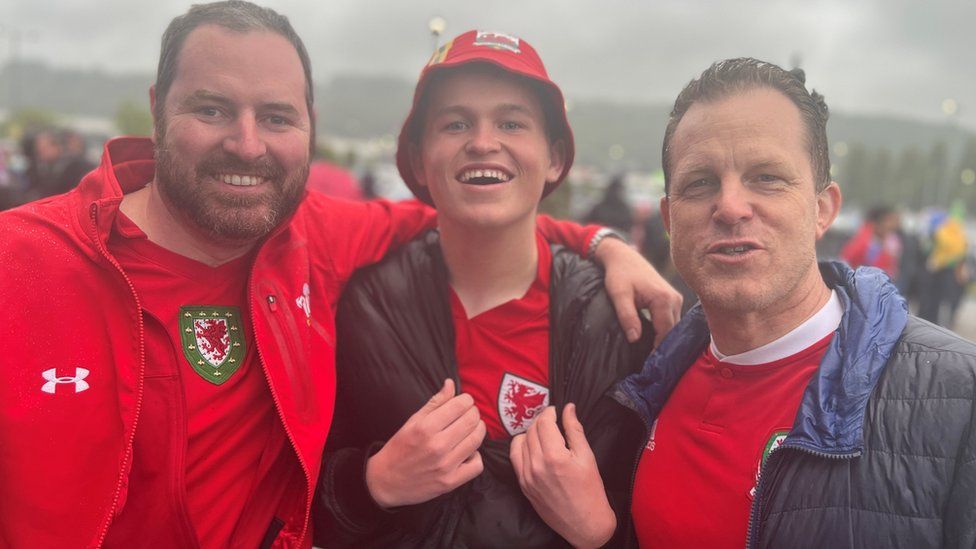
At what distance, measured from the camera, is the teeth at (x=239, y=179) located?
202 cm

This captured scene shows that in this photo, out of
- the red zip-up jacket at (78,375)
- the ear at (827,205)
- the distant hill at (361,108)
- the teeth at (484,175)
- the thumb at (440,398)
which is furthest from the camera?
the distant hill at (361,108)

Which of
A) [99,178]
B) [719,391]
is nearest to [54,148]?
[99,178]

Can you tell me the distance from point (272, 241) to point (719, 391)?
1.40m

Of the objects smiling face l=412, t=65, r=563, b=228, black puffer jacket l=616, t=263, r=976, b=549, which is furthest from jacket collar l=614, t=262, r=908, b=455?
smiling face l=412, t=65, r=563, b=228

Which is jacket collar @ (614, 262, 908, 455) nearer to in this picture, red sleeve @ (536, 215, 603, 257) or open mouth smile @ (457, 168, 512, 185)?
red sleeve @ (536, 215, 603, 257)

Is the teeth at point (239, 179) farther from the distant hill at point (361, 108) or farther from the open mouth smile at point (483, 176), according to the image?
the distant hill at point (361, 108)

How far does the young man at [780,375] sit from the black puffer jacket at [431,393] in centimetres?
14

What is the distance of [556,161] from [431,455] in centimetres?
121

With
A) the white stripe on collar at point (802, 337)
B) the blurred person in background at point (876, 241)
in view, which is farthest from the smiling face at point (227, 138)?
the blurred person in background at point (876, 241)

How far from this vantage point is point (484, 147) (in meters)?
2.16

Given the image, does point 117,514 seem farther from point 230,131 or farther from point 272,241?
point 230,131

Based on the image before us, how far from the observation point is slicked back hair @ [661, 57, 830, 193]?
1.79 meters

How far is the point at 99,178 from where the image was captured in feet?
6.37

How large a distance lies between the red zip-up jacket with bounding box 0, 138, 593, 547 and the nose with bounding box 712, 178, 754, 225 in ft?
4.10
